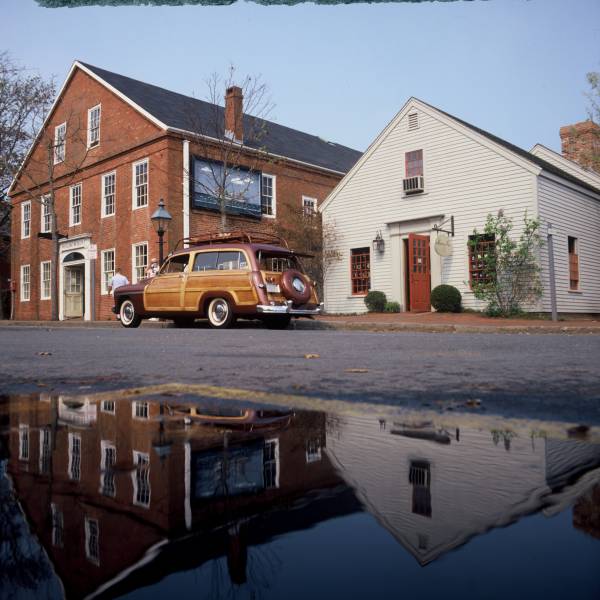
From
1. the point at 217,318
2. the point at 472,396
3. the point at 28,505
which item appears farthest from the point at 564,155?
the point at 28,505

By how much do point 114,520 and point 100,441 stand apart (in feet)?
2.41

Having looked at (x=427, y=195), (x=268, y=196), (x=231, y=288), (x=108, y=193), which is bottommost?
(x=231, y=288)

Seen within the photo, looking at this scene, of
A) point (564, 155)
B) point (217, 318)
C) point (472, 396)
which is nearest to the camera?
point (472, 396)

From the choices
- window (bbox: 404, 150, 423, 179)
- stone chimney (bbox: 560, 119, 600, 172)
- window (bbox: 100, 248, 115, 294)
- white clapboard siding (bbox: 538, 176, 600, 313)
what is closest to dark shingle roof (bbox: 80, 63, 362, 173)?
window (bbox: 100, 248, 115, 294)

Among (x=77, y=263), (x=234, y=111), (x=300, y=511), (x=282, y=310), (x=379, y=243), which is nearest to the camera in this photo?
(x=300, y=511)

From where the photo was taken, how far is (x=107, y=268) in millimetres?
26156

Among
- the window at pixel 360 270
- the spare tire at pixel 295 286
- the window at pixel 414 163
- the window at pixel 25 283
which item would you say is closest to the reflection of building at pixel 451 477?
the spare tire at pixel 295 286

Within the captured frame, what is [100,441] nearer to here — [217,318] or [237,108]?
[217,318]

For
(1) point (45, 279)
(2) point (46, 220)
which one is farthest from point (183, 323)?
(2) point (46, 220)

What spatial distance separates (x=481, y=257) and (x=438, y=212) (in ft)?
7.64

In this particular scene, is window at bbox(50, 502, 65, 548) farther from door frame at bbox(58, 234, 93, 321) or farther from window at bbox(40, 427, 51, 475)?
door frame at bbox(58, 234, 93, 321)

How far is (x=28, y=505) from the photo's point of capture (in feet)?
3.78

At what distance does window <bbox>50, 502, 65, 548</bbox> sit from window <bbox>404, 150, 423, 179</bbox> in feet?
65.7

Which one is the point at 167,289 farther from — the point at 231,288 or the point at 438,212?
the point at 438,212
